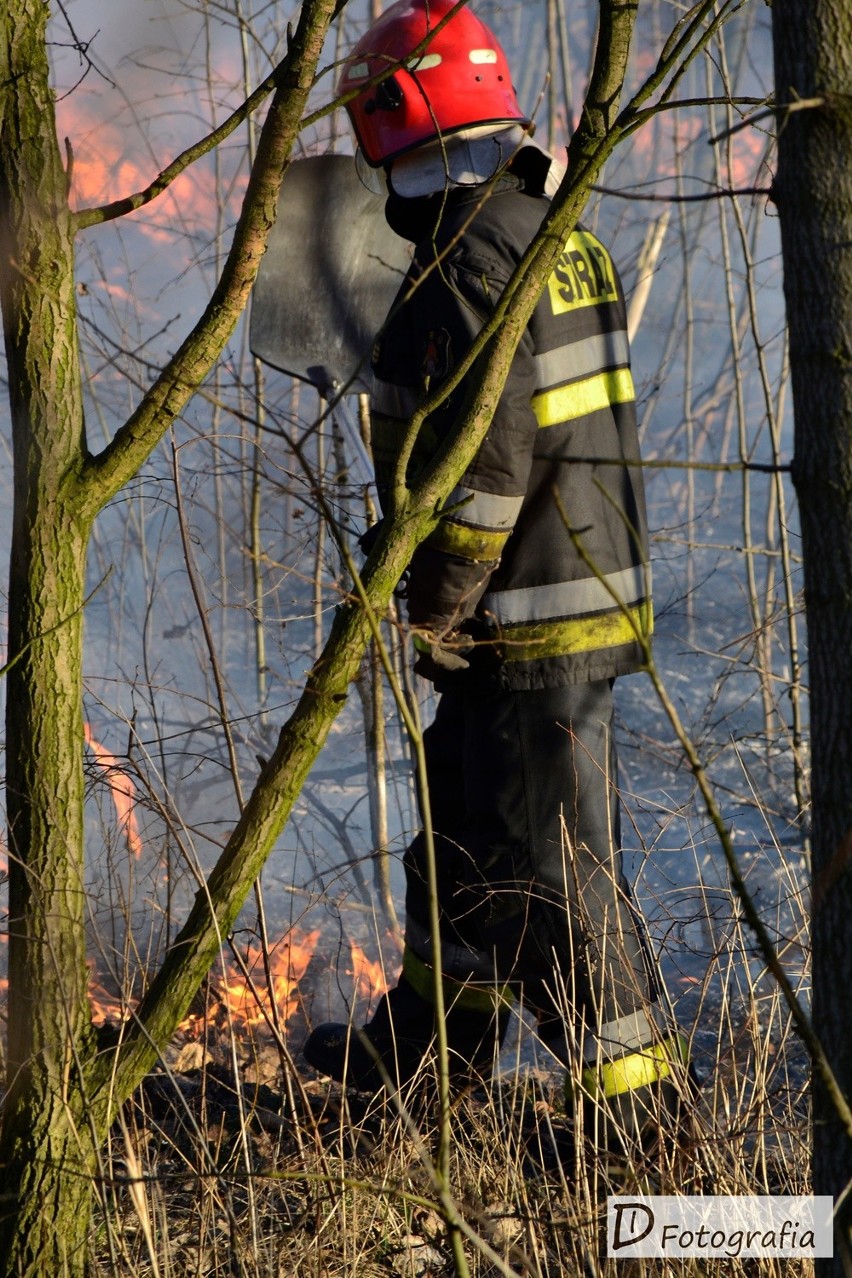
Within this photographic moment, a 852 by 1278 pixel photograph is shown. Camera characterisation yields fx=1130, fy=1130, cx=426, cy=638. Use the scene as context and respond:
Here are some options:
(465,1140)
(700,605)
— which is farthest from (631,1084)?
(700,605)

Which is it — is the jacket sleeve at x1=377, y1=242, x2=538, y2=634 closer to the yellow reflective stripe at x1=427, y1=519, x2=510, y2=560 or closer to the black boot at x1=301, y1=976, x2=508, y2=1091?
the yellow reflective stripe at x1=427, y1=519, x2=510, y2=560

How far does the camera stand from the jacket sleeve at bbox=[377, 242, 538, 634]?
2.12 metres

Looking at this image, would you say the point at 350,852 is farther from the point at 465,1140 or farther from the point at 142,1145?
the point at 142,1145

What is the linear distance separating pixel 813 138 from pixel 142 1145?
5.64ft

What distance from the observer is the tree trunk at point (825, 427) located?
3.64 feet

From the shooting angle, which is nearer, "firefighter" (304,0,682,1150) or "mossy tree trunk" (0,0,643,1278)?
"mossy tree trunk" (0,0,643,1278)

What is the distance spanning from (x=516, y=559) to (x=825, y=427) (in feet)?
4.10

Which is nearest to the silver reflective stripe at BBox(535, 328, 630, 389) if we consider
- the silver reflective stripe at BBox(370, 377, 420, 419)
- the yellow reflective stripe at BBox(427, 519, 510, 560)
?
the silver reflective stripe at BBox(370, 377, 420, 419)

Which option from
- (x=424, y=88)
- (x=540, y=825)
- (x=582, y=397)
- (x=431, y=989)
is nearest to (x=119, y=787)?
(x=431, y=989)

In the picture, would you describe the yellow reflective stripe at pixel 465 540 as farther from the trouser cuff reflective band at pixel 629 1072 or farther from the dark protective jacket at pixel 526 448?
the trouser cuff reflective band at pixel 629 1072

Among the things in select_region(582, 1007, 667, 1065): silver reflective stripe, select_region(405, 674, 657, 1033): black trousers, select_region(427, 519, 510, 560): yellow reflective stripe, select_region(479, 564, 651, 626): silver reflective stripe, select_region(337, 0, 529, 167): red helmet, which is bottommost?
select_region(582, 1007, 667, 1065): silver reflective stripe

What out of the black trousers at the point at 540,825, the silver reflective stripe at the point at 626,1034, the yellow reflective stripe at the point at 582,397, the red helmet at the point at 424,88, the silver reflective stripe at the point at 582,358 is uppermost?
the red helmet at the point at 424,88

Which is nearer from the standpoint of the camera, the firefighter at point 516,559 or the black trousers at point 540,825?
the firefighter at point 516,559

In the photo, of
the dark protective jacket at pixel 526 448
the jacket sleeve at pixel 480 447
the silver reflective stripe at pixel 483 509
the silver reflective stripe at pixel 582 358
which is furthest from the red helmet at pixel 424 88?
the silver reflective stripe at pixel 483 509
